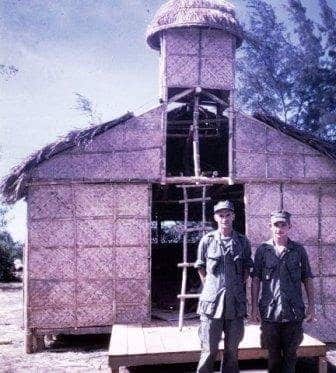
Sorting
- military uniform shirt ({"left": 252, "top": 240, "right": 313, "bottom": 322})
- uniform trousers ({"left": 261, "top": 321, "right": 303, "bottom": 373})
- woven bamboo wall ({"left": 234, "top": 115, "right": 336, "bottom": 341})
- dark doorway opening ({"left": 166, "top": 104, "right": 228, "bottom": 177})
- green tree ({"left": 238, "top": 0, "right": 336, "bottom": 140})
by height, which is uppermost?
green tree ({"left": 238, "top": 0, "right": 336, "bottom": 140})

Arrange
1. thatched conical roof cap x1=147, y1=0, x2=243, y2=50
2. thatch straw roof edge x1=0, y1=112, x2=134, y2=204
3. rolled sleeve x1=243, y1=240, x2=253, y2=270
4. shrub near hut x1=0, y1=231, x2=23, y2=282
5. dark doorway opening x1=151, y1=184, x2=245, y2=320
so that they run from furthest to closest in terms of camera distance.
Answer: shrub near hut x1=0, y1=231, x2=23, y2=282
dark doorway opening x1=151, y1=184, x2=245, y2=320
thatched conical roof cap x1=147, y1=0, x2=243, y2=50
thatch straw roof edge x1=0, y1=112, x2=134, y2=204
rolled sleeve x1=243, y1=240, x2=253, y2=270

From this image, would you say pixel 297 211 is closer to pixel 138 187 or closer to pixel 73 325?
pixel 138 187

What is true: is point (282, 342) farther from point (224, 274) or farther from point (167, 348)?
point (167, 348)

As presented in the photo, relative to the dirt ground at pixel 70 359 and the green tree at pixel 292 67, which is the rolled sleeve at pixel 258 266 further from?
the green tree at pixel 292 67

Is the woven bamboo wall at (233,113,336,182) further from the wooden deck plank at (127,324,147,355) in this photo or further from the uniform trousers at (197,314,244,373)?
the uniform trousers at (197,314,244,373)

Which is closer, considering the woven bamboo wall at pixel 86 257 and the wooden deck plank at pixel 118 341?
the wooden deck plank at pixel 118 341

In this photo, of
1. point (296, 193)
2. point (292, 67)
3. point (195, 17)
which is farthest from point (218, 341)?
point (292, 67)

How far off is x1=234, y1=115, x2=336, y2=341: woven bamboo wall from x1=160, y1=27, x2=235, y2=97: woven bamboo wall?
1104 millimetres

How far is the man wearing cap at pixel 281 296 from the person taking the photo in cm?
478

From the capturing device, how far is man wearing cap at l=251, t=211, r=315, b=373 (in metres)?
4.78

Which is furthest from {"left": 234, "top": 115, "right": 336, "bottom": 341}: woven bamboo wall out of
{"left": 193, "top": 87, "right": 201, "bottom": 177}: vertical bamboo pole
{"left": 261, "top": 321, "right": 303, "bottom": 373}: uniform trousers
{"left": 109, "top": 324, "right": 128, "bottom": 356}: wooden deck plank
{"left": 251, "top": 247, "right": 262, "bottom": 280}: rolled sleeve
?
{"left": 261, "top": 321, "right": 303, "bottom": 373}: uniform trousers

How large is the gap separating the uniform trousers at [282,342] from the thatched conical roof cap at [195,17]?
6531mm

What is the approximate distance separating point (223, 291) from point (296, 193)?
4.61 metres

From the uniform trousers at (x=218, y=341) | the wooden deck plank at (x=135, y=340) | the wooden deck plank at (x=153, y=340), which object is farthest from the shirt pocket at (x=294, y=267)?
the wooden deck plank at (x=135, y=340)
